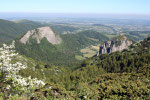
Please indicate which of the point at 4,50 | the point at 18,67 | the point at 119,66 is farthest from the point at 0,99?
the point at 119,66

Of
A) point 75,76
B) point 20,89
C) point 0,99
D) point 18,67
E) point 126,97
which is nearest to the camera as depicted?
point 20,89

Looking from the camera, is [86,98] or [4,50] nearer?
[4,50]

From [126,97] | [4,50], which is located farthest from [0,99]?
[126,97]

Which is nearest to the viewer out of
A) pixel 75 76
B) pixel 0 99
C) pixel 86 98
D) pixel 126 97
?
pixel 0 99

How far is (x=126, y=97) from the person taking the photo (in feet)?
70.9

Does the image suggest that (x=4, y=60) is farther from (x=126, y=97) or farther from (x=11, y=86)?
(x=126, y=97)

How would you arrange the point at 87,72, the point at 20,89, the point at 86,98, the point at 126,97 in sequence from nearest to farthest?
1. the point at 20,89
2. the point at 86,98
3. the point at 126,97
4. the point at 87,72

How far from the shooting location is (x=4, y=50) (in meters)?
14.0

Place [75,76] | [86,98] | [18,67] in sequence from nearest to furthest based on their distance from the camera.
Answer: [18,67] → [86,98] → [75,76]

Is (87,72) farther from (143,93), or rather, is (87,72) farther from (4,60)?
(4,60)

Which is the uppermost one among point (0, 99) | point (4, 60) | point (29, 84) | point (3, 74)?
point (4, 60)

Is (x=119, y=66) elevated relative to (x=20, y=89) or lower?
lower

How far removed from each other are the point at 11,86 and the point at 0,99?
1.52 metres

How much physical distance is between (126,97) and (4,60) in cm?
1881
